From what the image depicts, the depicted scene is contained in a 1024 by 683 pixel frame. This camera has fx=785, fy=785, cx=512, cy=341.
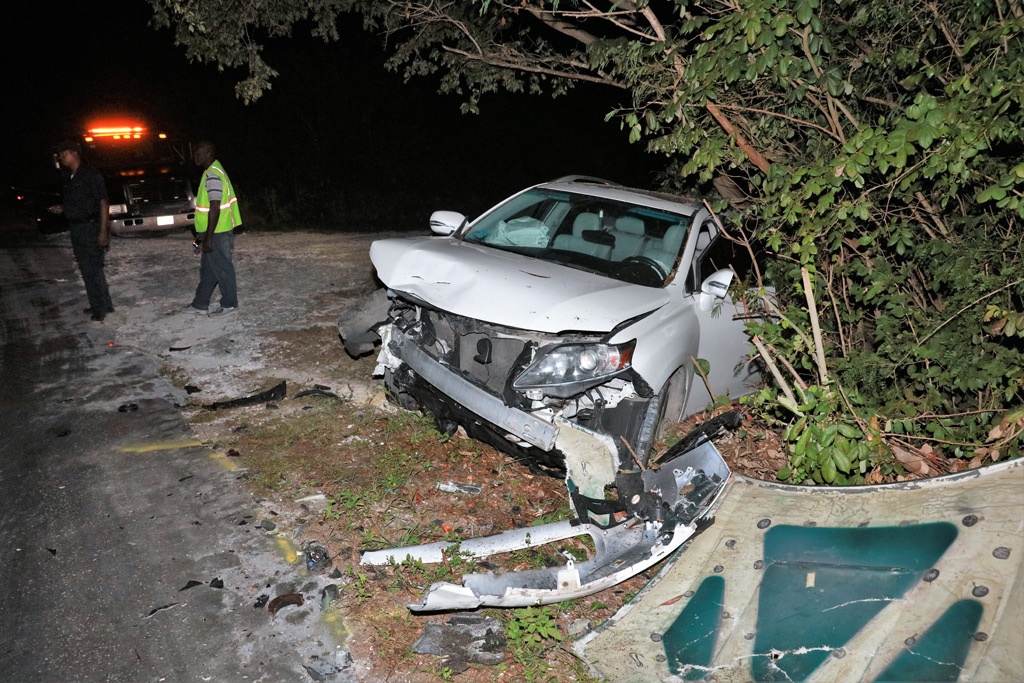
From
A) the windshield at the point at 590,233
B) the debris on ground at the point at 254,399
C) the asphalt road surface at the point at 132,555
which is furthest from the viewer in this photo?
the debris on ground at the point at 254,399

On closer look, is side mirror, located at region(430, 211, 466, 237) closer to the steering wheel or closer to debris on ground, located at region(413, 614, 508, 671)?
the steering wheel

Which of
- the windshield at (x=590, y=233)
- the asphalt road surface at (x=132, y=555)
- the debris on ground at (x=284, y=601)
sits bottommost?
the debris on ground at (x=284, y=601)

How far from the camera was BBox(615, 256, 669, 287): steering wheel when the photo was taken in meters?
5.18

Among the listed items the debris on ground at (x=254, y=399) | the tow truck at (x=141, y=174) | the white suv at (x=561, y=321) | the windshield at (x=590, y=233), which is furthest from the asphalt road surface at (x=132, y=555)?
the tow truck at (x=141, y=174)

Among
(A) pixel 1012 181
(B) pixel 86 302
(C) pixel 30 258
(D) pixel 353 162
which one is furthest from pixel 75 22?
(A) pixel 1012 181

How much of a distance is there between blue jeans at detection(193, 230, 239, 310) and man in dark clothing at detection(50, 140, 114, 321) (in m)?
0.93

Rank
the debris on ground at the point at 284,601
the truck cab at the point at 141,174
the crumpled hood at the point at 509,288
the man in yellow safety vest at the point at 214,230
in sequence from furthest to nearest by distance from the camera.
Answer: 1. the truck cab at the point at 141,174
2. the man in yellow safety vest at the point at 214,230
3. the crumpled hood at the point at 509,288
4. the debris on ground at the point at 284,601

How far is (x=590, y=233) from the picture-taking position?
5672 millimetres

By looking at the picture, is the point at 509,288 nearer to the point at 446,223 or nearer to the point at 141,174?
the point at 446,223

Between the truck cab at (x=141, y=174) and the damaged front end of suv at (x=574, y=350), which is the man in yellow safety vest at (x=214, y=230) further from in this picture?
the truck cab at (x=141, y=174)

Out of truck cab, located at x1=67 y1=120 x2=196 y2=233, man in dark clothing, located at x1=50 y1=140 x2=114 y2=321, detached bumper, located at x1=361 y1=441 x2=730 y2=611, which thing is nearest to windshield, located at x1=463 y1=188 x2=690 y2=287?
detached bumper, located at x1=361 y1=441 x2=730 y2=611

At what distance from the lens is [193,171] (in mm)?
13148

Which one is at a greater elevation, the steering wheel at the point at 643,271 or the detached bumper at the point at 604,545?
the steering wheel at the point at 643,271

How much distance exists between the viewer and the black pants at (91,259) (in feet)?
25.3
